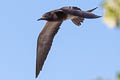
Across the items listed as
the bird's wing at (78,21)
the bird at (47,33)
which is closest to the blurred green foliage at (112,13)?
the bird at (47,33)

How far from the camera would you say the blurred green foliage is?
1546 mm

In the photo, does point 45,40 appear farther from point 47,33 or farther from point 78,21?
point 78,21

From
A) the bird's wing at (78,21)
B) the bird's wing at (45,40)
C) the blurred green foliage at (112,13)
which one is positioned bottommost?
the bird's wing at (45,40)

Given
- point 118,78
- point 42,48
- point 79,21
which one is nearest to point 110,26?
point 118,78

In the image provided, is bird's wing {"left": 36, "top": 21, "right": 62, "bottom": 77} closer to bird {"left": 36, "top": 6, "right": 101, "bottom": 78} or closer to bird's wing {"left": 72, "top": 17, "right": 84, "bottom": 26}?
bird {"left": 36, "top": 6, "right": 101, "bottom": 78}

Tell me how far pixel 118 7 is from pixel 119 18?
54 mm

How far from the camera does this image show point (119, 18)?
1.59 meters

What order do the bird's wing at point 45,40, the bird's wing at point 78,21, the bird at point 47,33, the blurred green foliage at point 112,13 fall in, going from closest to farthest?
the blurred green foliage at point 112,13 < the bird at point 47,33 < the bird's wing at point 78,21 < the bird's wing at point 45,40

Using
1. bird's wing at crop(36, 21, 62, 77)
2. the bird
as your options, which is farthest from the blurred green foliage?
bird's wing at crop(36, 21, 62, 77)

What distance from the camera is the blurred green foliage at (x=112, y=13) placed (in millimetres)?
1546

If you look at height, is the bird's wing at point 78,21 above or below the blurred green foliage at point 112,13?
below

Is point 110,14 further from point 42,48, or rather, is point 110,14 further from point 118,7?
point 42,48

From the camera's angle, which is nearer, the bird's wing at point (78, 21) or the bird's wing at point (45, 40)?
the bird's wing at point (78, 21)

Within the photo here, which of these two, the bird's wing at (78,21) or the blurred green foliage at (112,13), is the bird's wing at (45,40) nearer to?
the bird's wing at (78,21)
